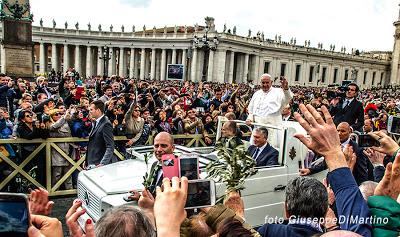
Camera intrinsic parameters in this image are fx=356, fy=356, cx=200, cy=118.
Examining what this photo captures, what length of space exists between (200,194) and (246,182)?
3077mm

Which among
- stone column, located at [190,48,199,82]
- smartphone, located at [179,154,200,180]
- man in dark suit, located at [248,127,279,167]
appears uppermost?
stone column, located at [190,48,199,82]

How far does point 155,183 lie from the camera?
4723 mm

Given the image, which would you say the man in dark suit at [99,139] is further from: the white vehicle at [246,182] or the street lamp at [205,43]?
the street lamp at [205,43]

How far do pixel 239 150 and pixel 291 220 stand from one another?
212cm

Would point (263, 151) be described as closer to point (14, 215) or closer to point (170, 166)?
point (170, 166)

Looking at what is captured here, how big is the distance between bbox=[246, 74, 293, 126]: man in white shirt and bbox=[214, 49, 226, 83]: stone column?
6622cm

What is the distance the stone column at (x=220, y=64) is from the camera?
242ft

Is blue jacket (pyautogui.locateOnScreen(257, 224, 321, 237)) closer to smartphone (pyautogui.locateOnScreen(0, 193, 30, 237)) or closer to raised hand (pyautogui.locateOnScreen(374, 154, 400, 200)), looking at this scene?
raised hand (pyautogui.locateOnScreen(374, 154, 400, 200))

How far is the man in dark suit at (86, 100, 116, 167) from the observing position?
666 centimetres

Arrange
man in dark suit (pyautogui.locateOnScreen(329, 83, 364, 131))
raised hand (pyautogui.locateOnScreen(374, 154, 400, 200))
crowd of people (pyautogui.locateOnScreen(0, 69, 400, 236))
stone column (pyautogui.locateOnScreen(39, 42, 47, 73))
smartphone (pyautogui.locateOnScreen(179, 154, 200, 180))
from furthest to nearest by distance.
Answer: stone column (pyautogui.locateOnScreen(39, 42, 47, 73)), man in dark suit (pyautogui.locateOnScreen(329, 83, 364, 131)), smartphone (pyautogui.locateOnScreen(179, 154, 200, 180)), raised hand (pyautogui.locateOnScreen(374, 154, 400, 200)), crowd of people (pyautogui.locateOnScreen(0, 69, 400, 236))

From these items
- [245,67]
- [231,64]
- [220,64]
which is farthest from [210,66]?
[245,67]

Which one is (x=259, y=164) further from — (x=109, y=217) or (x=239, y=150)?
(x=109, y=217)

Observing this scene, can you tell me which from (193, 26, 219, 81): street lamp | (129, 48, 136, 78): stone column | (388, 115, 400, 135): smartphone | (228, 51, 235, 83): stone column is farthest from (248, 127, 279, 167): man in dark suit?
(129, 48, 136, 78): stone column

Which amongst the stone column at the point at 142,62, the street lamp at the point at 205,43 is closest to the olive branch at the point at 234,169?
the street lamp at the point at 205,43
